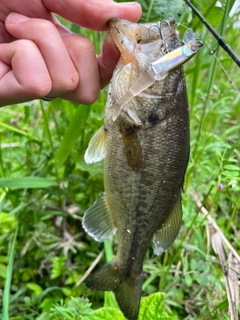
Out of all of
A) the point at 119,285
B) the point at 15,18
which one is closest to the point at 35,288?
the point at 119,285

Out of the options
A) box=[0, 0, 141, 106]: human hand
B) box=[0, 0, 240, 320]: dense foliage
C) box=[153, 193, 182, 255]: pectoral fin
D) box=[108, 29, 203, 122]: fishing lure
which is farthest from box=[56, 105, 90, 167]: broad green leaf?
box=[153, 193, 182, 255]: pectoral fin

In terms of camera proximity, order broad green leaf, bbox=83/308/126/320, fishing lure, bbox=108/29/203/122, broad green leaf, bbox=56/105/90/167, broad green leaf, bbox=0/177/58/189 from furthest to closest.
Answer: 1. broad green leaf, bbox=56/105/90/167
2. broad green leaf, bbox=0/177/58/189
3. broad green leaf, bbox=83/308/126/320
4. fishing lure, bbox=108/29/203/122

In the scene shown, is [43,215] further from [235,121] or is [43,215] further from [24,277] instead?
[235,121]

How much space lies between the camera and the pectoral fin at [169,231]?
1404 mm

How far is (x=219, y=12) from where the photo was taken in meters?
1.77

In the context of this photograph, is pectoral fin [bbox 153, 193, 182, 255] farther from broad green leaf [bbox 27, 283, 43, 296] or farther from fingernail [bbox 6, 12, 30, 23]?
fingernail [bbox 6, 12, 30, 23]

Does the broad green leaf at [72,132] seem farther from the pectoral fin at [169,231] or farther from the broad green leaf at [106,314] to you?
the broad green leaf at [106,314]

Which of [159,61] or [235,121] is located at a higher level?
[159,61]

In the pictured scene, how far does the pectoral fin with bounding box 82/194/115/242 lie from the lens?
4.92 feet

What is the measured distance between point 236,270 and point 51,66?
1.09 meters

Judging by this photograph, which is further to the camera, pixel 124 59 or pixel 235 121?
pixel 235 121

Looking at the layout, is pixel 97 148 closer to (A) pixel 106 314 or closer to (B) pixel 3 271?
(A) pixel 106 314

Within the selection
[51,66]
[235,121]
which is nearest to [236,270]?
[51,66]

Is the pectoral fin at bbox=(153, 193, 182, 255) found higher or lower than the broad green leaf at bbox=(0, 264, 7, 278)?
higher
